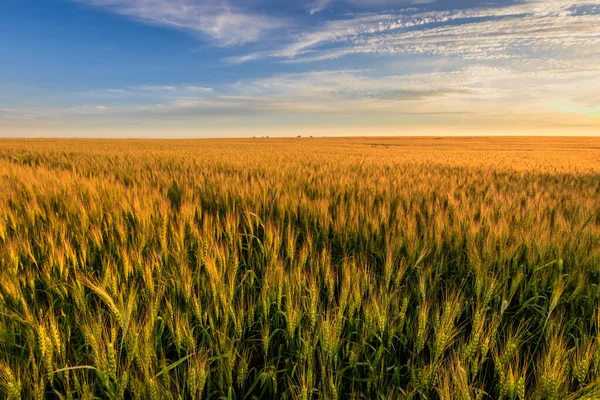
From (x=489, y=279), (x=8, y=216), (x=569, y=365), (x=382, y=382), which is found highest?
(x=8, y=216)

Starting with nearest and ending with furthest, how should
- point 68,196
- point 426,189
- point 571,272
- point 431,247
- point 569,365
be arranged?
point 569,365 → point 571,272 → point 431,247 → point 68,196 → point 426,189

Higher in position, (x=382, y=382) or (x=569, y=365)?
(x=569, y=365)

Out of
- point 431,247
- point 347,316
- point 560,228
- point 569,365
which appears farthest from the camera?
point 560,228

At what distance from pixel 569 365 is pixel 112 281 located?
6.09 ft

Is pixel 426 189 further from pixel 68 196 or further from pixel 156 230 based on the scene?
pixel 68 196

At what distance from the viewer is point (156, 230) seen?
213 centimetres

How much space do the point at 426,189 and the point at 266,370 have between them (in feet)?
9.87

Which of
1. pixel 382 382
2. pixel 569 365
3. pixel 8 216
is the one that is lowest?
pixel 382 382

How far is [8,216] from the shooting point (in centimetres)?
230

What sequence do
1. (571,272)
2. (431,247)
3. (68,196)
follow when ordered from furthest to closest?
(68,196) → (431,247) → (571,272)

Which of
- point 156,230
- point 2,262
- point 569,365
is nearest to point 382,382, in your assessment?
point 569,365

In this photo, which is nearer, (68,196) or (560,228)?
(560,228)

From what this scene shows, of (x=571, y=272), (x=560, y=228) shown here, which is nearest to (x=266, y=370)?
(x=571, y=272)

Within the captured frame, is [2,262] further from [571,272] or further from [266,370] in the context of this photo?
[571,272]
